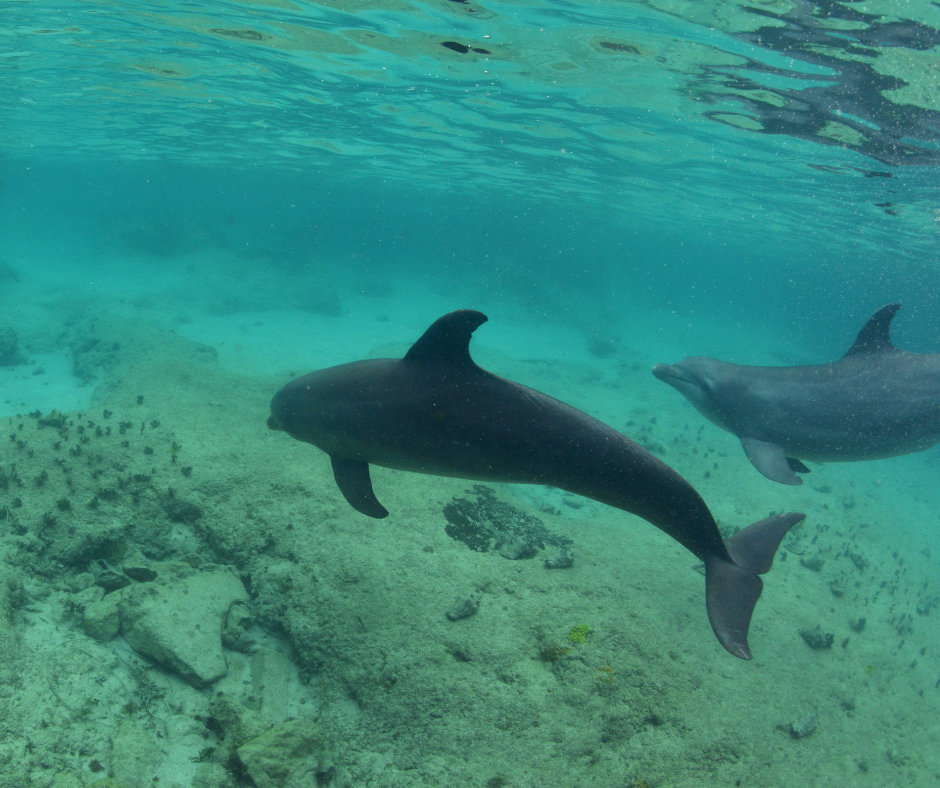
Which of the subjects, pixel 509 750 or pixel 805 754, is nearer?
pixel 509 750

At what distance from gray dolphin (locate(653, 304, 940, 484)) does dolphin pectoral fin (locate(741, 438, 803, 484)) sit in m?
0.01

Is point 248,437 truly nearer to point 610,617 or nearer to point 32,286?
point 610,617

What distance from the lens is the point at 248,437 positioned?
9.25 m

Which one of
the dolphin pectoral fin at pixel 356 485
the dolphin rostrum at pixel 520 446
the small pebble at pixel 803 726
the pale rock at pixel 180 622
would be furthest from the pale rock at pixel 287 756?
the small pebble at pixel 803 726

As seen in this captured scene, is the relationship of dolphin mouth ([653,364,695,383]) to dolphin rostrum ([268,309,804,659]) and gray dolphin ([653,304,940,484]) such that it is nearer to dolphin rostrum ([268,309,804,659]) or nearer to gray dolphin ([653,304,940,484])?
gray dolphin ([653,304,940,484])

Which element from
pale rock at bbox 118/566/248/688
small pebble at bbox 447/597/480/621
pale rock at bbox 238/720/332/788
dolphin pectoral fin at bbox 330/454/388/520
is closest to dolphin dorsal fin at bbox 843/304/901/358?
small pebble at bbox 447/597/480/621

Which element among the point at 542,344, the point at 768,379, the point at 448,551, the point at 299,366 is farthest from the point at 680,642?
the point at 542,344

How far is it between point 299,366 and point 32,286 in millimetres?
20629

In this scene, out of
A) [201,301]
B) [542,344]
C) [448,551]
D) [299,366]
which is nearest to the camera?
[448,551]

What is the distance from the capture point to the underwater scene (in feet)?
13.6

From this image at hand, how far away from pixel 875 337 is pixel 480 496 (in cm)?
620

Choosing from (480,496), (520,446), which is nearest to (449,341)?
(520,446)

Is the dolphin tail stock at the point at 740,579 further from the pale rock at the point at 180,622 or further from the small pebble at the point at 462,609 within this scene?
the pale rock at the point at 180,622

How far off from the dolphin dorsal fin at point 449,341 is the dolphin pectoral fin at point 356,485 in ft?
4.29
